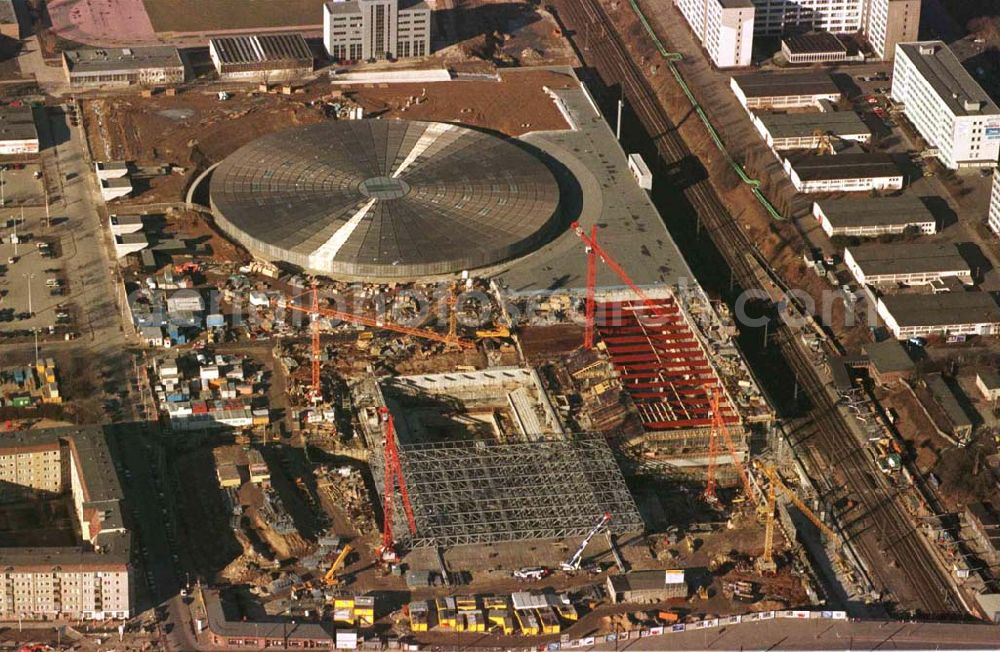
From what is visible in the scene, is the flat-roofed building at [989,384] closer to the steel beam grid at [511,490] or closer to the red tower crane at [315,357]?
the steel beam grid at [511,490]

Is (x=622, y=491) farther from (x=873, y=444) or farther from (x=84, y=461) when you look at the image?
(x=84, y=461)

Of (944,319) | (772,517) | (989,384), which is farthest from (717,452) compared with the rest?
(944,319)

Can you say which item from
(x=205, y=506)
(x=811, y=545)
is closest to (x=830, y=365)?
(x=811, y=545)

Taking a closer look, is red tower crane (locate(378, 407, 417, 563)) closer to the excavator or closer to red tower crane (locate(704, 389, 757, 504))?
the excavator

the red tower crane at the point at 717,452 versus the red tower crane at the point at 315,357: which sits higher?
the red tower crane at the point at 315,357

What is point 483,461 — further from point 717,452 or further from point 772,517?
point 772,517

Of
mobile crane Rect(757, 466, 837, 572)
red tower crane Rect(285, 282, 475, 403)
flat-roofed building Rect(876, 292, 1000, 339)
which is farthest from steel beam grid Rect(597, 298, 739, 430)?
flat-roofed building Rect(876, 292, 1000, 339)

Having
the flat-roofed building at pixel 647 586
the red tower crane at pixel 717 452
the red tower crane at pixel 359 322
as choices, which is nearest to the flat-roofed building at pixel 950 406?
the red tower crane at pixel 717 452
